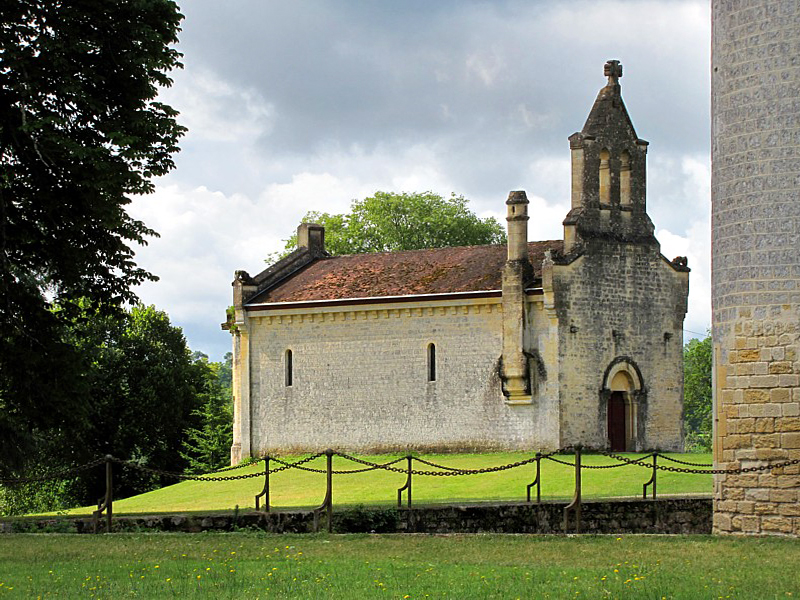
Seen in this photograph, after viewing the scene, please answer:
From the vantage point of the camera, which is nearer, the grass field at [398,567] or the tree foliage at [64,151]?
the grass field at [398,567]

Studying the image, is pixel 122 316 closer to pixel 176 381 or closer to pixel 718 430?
pixel 718 430

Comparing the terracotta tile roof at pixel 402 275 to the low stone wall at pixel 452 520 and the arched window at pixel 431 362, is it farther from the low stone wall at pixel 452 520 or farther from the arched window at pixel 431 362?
the low stone wall at pixel 452 520

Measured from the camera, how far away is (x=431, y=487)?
35.9 meters

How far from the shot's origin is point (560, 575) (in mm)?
16375

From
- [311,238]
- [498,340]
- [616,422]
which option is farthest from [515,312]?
[311,238]

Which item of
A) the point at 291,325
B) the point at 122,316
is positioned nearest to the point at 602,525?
the point at 122,316

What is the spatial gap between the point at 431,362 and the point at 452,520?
59.8ft

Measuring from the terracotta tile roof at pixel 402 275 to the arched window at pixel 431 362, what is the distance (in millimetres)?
1879

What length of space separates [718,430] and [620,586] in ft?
24.1

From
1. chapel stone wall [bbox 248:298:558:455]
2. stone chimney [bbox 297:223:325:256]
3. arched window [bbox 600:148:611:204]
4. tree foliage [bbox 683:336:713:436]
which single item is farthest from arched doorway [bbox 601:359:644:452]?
tree foliage [bbox 683:336:713:436]

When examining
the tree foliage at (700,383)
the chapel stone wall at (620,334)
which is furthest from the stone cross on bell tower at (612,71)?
the tree foliage at (700,383)

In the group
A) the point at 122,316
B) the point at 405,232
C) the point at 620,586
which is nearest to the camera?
the point at 620,586

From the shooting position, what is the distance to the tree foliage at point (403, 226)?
7438cm

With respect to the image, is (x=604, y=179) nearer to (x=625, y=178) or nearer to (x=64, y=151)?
(x=625, y=178)
